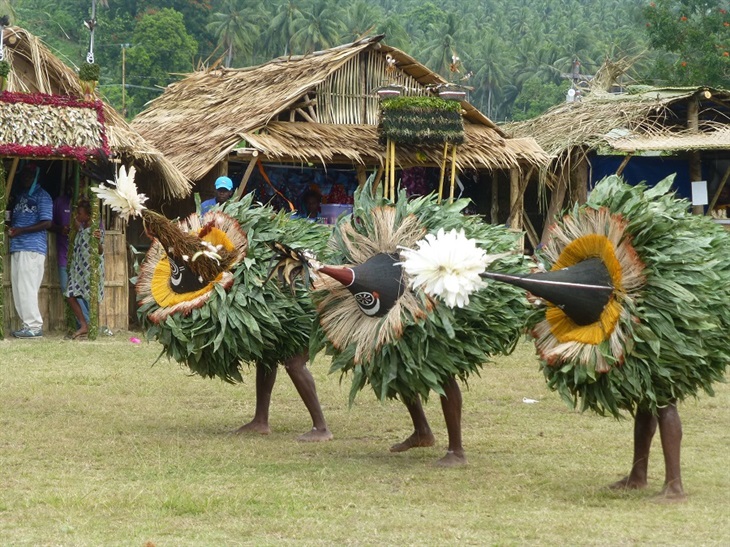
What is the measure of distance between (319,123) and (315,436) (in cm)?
824

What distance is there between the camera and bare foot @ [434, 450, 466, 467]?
303 inches

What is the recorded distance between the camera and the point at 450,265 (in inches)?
249

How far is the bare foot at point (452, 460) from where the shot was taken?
7699 millimetres

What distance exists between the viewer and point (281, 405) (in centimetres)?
1032

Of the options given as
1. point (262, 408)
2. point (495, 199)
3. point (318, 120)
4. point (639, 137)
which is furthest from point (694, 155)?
point (262, 408)

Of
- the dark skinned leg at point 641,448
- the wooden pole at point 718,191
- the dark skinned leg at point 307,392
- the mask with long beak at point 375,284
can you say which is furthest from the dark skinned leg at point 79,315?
the wooden pole at point 718,191

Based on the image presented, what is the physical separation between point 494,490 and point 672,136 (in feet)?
36.8

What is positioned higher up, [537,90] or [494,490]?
[537,90]

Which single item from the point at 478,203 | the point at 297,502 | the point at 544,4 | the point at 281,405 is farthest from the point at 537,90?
the point at 297,502

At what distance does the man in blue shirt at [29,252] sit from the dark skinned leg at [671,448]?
29.2 ft

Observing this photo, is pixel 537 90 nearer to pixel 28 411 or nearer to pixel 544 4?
pixel 544 4

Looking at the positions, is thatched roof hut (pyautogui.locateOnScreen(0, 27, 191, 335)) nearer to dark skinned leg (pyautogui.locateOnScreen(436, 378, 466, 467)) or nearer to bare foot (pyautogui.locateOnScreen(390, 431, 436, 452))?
bare foot (pyautogui.locateOnScreen(390, 431, 436, 452))

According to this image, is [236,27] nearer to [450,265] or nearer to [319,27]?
[319,27]

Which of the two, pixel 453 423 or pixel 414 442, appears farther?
pixel 414 442
